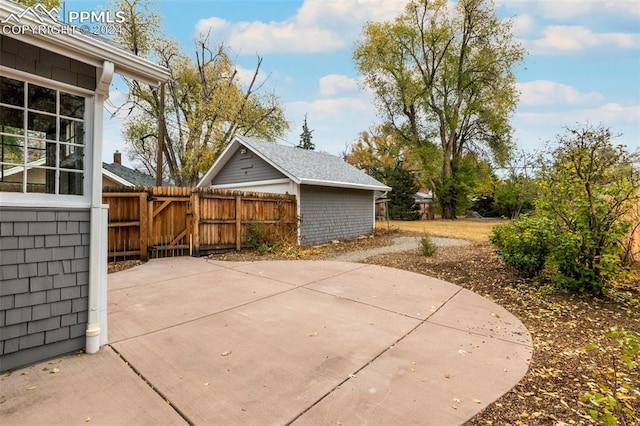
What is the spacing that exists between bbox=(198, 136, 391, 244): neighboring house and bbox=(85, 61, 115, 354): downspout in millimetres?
7248

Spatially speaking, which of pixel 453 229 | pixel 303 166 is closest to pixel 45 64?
pixel 303 166

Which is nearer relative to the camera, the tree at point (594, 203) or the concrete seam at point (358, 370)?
the concrete seam at point (358, 370)

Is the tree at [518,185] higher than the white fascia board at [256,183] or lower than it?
higher

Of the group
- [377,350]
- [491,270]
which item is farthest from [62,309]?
[491,270]

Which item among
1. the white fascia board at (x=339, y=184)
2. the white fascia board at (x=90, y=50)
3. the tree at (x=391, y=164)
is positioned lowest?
the white fascia board at (x=339, y=184)

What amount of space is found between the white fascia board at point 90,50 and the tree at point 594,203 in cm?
584

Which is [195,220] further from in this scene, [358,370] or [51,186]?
[358,370]

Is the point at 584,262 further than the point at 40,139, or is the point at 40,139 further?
the point at 584,262

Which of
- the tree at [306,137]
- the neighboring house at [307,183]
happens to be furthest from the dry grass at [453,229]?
the tree at [306,137]

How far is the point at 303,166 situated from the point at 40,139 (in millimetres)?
9244

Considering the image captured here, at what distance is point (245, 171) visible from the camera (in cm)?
1225

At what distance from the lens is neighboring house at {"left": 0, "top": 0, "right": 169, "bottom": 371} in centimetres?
258

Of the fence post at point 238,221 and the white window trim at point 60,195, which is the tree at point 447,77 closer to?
the fence post at point 238,221

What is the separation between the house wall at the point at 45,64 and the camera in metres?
2.54
